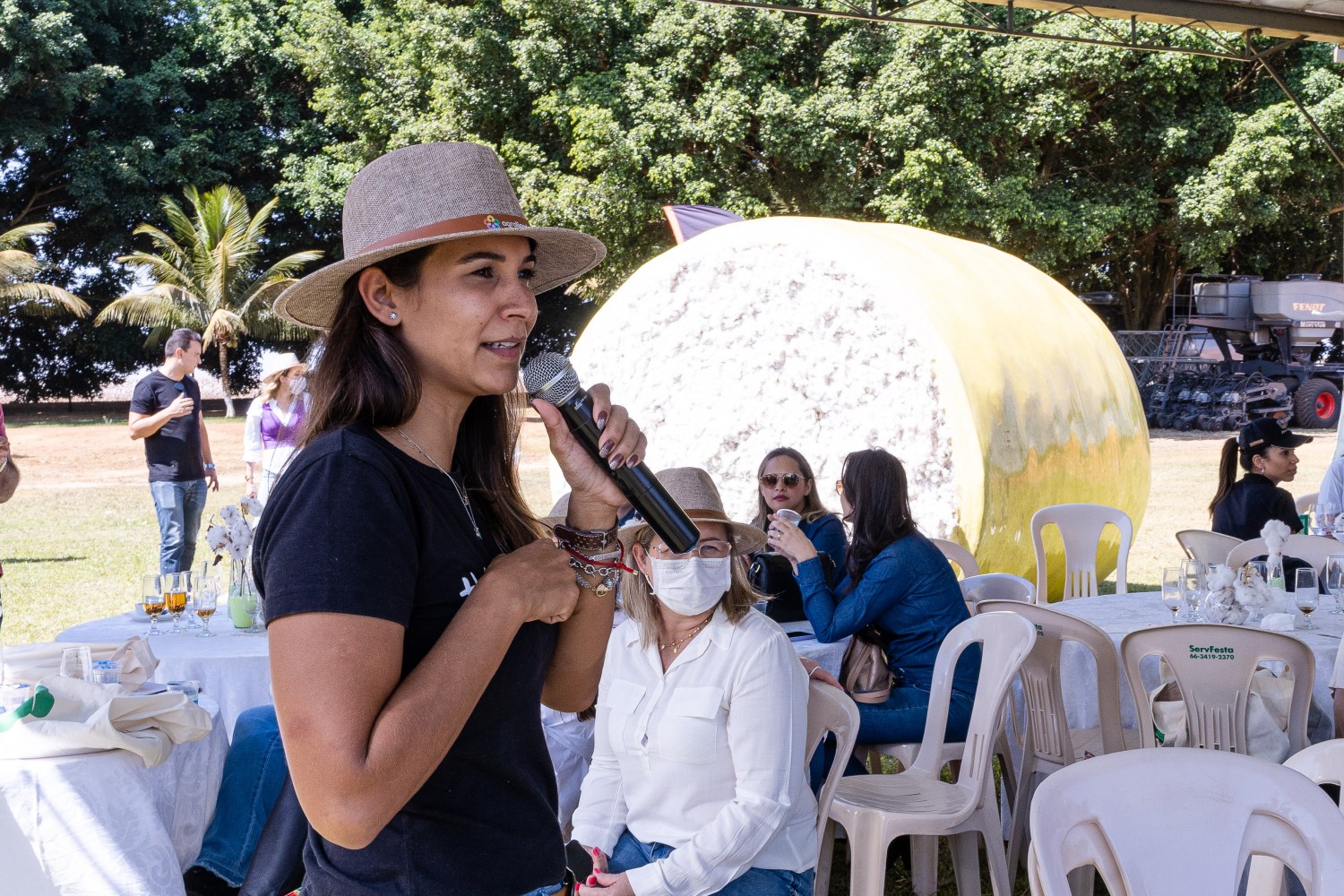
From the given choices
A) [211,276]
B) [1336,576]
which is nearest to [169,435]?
[1336,576]

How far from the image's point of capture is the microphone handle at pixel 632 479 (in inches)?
65.1

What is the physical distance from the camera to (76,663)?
370 cm

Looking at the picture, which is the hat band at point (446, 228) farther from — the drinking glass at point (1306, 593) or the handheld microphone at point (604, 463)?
the drinking glass at point (1306, 593)

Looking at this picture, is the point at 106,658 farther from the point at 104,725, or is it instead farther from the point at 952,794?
the point at 952,794

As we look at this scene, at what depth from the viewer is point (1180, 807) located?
7.95 feet

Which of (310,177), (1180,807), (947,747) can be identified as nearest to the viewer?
(1180,807)

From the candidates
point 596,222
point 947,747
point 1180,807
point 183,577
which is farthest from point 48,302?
point 1180,807

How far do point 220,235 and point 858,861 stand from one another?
26.2 m

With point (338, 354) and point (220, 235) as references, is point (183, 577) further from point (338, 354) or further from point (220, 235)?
point (220, 235)

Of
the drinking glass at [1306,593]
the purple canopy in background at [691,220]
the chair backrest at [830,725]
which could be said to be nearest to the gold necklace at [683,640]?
the chair backrest at [830,725]

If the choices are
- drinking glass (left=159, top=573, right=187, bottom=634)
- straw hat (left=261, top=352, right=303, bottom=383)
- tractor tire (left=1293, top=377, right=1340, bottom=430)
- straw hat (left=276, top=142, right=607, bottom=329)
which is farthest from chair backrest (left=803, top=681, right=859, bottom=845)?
tractor tire (left=1293, top=377, right=1340, bottom=430)

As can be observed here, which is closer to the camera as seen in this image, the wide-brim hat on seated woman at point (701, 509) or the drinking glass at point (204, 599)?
the wide-brim hat on seated woman at point (701, 509)

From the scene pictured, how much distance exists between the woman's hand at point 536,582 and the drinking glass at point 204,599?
398 centimetres

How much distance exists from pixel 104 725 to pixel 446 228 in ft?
7.99
